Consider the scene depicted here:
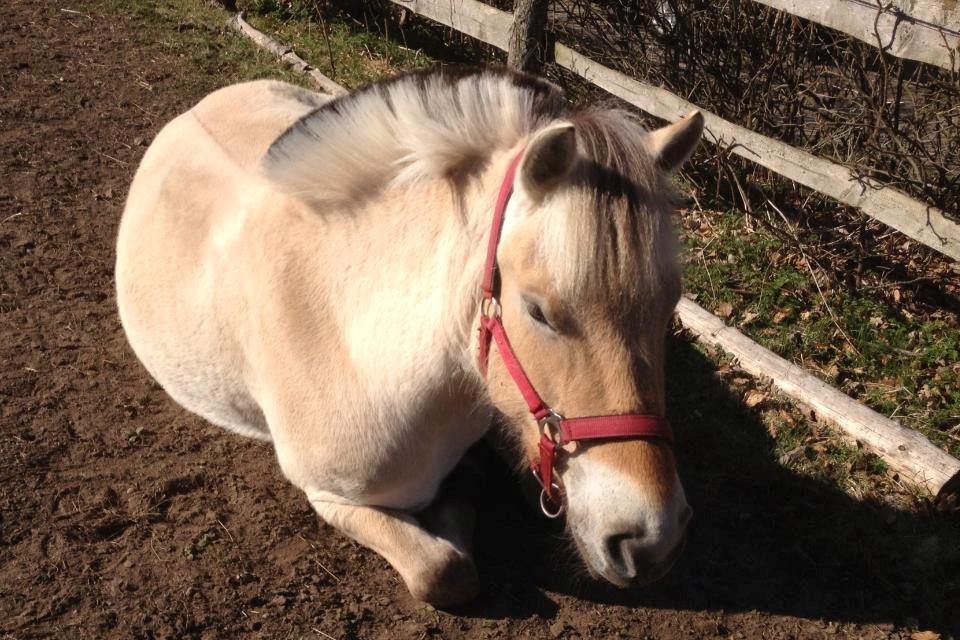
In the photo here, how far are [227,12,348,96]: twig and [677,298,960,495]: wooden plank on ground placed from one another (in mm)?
3900

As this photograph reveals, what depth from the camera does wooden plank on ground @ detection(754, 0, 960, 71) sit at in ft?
13.6

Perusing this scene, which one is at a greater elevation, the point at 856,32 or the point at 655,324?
the point at 856,32

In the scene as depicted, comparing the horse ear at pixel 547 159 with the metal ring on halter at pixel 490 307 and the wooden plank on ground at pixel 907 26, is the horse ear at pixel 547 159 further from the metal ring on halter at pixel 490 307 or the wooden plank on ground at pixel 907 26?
the wooden plank on ground at pixel 907 26

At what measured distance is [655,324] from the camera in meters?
2.35

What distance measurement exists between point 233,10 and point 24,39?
2171 mm

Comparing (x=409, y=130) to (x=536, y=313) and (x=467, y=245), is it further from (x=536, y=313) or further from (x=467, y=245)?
(x=536, y=313)

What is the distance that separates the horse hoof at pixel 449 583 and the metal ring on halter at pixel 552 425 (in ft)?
3.39

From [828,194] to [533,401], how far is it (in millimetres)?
3140

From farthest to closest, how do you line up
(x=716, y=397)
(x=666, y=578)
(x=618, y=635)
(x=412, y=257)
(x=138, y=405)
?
1. (x=716, y=397)
2. (x=138, y=405)
3. (x=666, y=578)
4. (x=618, y=635)
5. (x=412, y=257)

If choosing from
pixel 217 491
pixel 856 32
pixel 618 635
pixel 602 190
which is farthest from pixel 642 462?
pixel 856 32

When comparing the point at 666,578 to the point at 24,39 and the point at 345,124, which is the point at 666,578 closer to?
the point at 345,124

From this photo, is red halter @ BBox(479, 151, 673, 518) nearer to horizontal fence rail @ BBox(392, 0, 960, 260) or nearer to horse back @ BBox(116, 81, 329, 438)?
horse back @ BBox(116, 81, 329, 438)

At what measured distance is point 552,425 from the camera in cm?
A: 246

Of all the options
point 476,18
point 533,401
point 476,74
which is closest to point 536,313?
point 533,401
